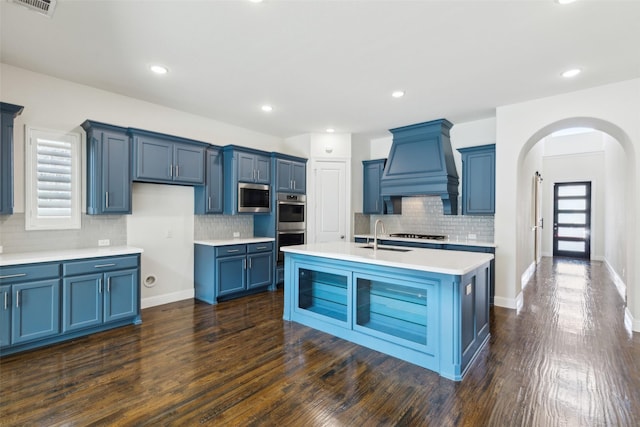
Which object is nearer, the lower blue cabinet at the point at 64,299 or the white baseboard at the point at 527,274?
the lower blue cabinet at the point at 64,299

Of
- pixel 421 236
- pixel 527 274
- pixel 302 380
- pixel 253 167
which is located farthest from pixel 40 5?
pixel 527 274

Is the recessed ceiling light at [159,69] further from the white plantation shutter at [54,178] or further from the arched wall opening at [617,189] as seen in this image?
the arched wall opening at [617,189]

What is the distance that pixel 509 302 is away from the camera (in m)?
4.40

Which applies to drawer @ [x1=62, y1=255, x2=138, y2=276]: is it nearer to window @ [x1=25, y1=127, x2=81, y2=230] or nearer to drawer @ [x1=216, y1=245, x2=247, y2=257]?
window @ [x1=25, y1=127, x2=81, y2=230]

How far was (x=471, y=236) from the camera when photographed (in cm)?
530

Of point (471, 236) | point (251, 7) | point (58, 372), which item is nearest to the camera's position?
point (251, 7)

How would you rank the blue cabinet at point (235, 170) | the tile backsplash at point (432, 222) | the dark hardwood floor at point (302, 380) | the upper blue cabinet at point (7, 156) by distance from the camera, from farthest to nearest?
1. the tile backsplash at point (432, 222)
2. the blue cabinet at point (235, 170)
3. the upper blue cabinet at point (7, 156)
4. the dark hardwood floor at point (302, 380)

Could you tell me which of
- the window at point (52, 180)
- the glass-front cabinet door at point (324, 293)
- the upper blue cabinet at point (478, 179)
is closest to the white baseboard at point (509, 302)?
the upper blue cabinet at point (478, 179)

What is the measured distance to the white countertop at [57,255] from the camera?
2.92m

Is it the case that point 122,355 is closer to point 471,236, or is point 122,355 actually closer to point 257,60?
point 257,60

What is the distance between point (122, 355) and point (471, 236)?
5067 mm

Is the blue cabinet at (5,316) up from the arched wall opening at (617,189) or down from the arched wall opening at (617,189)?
down

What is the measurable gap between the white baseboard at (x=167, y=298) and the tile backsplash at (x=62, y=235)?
2.87 ft

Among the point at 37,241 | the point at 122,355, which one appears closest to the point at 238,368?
the point at 122,355
